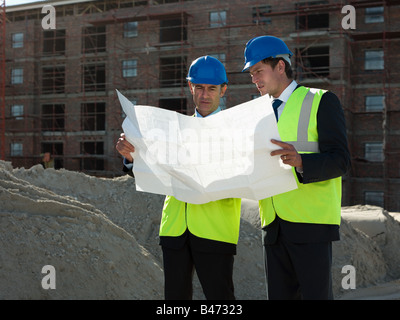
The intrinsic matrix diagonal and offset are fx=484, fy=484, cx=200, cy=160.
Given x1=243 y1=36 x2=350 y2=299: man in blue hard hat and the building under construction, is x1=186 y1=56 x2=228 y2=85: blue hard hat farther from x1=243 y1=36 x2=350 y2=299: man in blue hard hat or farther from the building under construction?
the building under construction

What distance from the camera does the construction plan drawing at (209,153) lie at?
8.08 ft

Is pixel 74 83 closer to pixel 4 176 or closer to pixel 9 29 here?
pixel 9 29

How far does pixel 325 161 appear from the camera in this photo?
96.7 inches

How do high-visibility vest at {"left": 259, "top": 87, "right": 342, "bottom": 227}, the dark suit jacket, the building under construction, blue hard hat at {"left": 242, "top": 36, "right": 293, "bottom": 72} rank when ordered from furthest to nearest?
the building under construction → blue hard hat at {"left": 242, "top": 36, "right": 293, "bottom": 72} → high-visibility vest at {"left": 259, "top": 87, "right": 342, "bottom": 227} → the dark suit jacket

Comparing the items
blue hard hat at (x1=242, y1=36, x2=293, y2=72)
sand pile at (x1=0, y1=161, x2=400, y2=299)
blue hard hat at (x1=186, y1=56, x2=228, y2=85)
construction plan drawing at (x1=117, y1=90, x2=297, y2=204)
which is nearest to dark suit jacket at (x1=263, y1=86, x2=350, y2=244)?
construction plan drawing at (x1=117, y1=90, x2=297, y2=204)

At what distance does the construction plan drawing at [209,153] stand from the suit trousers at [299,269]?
1.08ft

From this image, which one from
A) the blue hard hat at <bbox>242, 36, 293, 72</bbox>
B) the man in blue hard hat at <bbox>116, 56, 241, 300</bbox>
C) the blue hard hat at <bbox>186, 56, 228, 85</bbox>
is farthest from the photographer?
the blue hard hat at <bbox>186, 56, 228, 85</bbox>

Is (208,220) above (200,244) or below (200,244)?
above

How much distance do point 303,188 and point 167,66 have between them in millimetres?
25379

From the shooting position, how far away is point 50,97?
29.0 metres

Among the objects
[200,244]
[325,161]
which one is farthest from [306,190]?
[200,244]

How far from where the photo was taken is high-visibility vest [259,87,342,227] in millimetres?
2566

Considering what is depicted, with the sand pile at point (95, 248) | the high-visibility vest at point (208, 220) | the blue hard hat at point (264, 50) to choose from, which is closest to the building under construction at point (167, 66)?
the sand pile at point (95, 248)

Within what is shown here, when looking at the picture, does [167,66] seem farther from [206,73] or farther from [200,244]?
[200,244]
